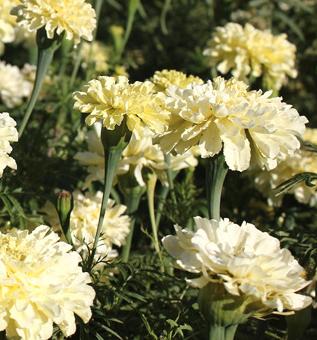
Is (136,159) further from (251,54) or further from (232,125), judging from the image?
(251,54)

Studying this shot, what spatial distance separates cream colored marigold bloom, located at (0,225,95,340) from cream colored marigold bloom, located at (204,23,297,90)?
1.11 m

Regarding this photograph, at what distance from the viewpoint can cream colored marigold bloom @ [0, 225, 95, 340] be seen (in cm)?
103

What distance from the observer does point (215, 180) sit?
4.23ft

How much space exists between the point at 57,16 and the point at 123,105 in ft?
1.23

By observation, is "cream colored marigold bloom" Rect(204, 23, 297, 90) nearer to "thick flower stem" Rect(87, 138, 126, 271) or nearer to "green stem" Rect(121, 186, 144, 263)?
"green stem" Rect(121, 186, 144, 263)

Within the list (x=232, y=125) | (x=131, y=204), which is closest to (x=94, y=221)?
(x=131, y=204)

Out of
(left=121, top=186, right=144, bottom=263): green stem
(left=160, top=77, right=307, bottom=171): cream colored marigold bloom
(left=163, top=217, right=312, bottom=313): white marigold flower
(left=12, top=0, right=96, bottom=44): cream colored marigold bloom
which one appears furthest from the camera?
(left=121, top=186, right=144, bottom=263): green stem

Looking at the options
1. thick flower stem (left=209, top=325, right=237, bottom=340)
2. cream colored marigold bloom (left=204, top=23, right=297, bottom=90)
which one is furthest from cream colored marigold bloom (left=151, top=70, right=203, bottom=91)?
thick flower stem (left=209, top=325, right=237, bottom=340)

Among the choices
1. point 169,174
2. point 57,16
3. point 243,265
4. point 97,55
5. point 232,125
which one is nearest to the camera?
point 243,265

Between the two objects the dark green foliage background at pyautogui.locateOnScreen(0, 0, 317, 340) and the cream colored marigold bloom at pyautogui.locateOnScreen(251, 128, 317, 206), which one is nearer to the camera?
Result: the dark green foliage background at pyautogui.locateOnScreen(0, 0, 317, 340)

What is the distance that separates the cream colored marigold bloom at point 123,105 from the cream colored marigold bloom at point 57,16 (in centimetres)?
30

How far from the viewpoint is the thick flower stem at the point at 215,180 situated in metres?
1.28

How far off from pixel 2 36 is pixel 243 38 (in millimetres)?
615


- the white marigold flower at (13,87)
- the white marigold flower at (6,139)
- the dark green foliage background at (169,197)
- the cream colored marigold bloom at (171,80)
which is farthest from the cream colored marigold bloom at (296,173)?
the white marigold flower at (13,87)
